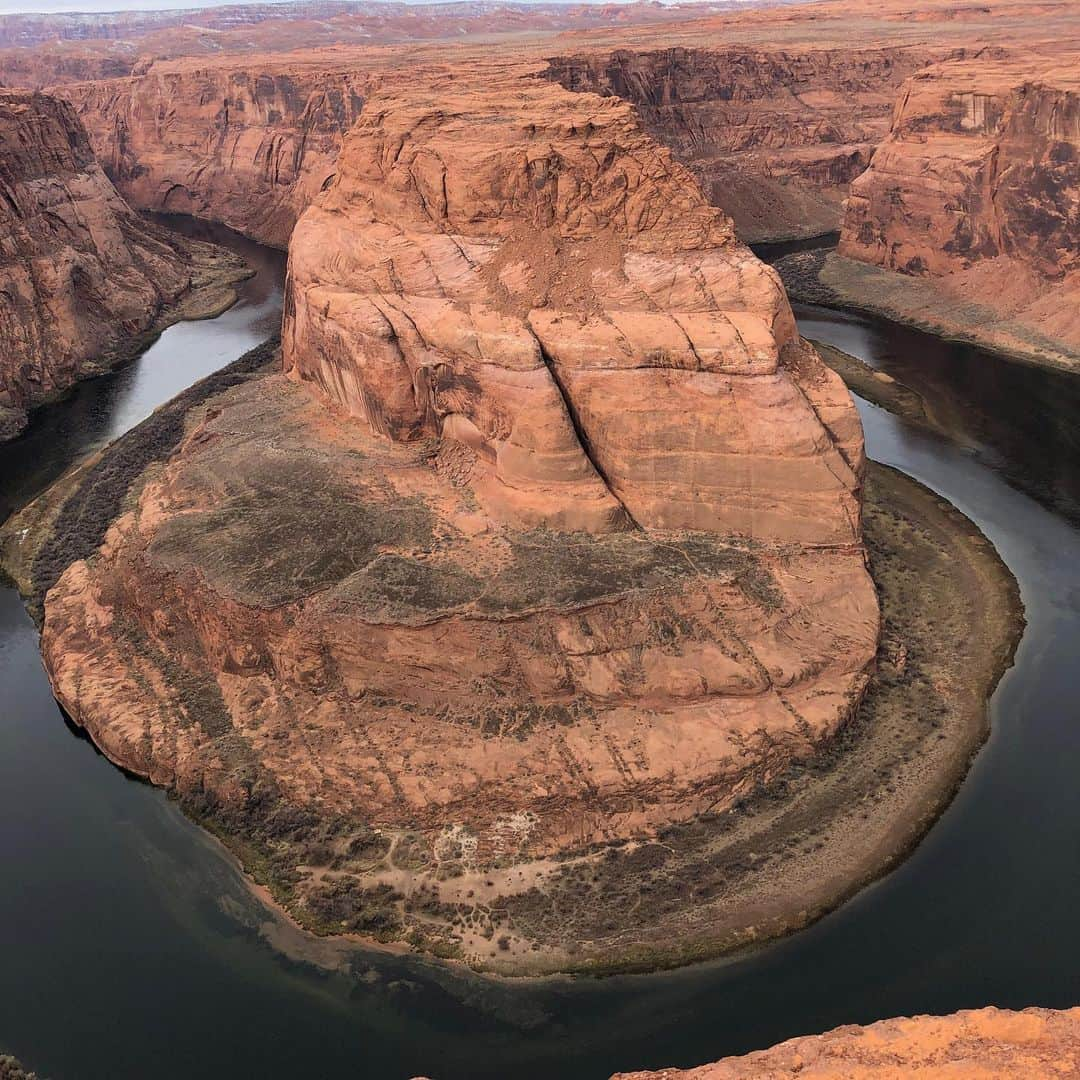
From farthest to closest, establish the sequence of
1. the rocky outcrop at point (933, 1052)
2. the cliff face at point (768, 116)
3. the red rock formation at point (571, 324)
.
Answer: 1. the cliff face at point (768, 116)
2. the red rock formation at point (571, 324)
3. the rocky outcrop at point (933, 1052)

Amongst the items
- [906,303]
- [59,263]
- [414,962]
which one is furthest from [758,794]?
[59,263]

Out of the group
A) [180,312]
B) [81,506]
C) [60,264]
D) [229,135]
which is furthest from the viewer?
[229,135]

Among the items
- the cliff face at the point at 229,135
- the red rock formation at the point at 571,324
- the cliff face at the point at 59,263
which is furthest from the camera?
the cliff face at the point at 229,135

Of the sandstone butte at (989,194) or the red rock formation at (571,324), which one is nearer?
the red rock formation at (571,324)

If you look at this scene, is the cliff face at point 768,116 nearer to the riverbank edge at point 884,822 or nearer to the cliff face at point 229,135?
the cliff face at point 229,135

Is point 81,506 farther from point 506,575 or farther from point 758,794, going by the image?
point 758,794

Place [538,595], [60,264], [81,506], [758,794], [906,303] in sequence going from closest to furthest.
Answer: [758,794] → [538,595] → [81,506] → [60,264] → [906,303]

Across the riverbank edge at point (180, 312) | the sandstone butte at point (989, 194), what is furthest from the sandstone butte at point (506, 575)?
the sandstone butte at point (989, 194)

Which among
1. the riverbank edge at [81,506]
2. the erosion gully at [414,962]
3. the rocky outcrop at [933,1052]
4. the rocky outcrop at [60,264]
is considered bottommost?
the erosion gully at [414,962]
